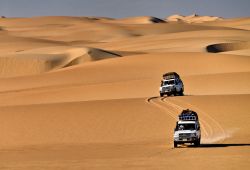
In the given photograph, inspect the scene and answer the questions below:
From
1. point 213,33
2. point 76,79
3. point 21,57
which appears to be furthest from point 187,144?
point 213,33

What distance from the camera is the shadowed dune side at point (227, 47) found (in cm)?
9806

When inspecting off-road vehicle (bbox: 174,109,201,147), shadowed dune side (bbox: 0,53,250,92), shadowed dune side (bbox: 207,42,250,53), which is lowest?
off-road vehicle (bbox: 174,109,201,147)

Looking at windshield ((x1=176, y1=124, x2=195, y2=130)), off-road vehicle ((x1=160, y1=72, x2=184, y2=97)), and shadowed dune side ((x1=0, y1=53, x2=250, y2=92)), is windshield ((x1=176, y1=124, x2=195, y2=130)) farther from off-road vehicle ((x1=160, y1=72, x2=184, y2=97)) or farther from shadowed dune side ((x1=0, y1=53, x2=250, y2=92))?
shadowed dune side ((x1=0, y1=53, x2=250, y2=92))

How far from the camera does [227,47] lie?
336 ft

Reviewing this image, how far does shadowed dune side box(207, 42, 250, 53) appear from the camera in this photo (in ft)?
322

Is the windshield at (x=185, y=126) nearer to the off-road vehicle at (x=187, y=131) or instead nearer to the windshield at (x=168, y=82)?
the off-road vehicle at (x=187, y=131)

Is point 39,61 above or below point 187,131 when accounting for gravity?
above

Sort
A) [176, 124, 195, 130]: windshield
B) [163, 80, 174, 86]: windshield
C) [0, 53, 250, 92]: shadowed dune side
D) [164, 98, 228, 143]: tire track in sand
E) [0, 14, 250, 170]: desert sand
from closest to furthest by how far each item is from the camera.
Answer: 1. [0, 14, 250, 170]: desert sand
2. [176, 124, 195, 130]: windshield
3. [164, 98, 228, 143]: tire track in sand
4. [163, 80, 174, 86]: windshield
5. [0, 53, 250, 92]: shadowed dune side

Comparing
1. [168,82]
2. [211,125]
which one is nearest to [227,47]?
[168,82]

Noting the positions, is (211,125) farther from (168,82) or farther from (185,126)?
(168,82)

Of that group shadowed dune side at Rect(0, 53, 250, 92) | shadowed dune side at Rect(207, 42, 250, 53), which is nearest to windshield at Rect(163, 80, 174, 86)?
shadowed dune side at Rect(0, 53, 250, 92)

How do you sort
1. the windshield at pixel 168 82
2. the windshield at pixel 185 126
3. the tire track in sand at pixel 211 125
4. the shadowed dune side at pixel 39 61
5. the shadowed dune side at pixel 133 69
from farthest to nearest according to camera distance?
1. the shadowed dune side at pixel 39 61
2. the shadowed dune side at pixel 133 69
3. the windshield at pixel 168 82
4. the tire track in sand at pixel 211 125
5. the windshield at pixel 185 126

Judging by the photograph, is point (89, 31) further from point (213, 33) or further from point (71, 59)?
point (71, 59)

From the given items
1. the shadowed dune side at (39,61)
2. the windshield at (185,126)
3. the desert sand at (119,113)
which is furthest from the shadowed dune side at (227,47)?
the windshield at (185,126)
